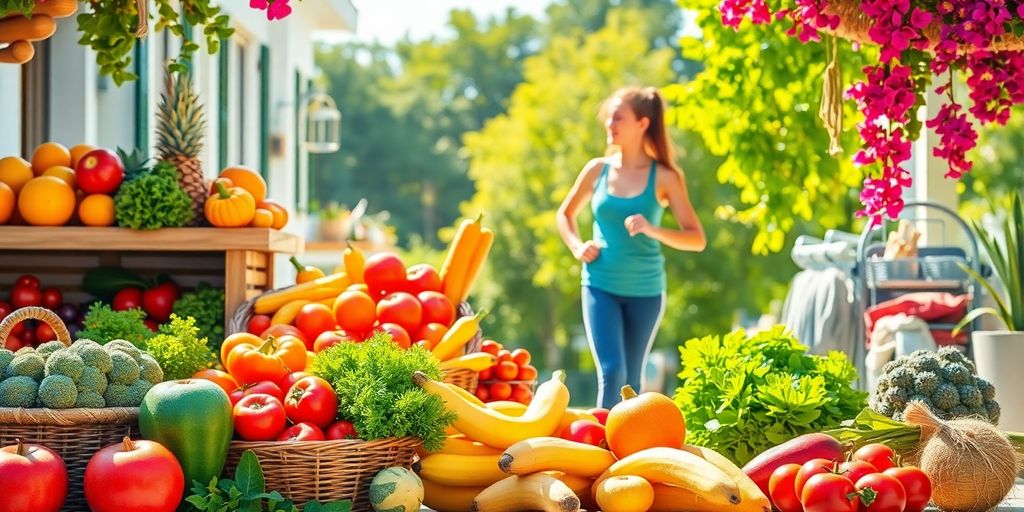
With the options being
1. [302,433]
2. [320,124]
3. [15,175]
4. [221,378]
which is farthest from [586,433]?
[320,124]

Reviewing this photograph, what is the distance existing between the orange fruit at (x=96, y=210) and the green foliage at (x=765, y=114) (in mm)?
4658

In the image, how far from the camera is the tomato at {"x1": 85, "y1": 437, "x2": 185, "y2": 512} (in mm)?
3326

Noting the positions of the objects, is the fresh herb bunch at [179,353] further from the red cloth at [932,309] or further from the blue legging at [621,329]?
the red cloth at [932,309]

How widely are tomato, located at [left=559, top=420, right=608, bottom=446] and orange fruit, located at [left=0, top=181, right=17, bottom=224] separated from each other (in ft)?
8.15

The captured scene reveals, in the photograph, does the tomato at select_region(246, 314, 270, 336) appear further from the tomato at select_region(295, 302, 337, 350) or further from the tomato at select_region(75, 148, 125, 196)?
→ the tomato at select_region(75, 148, 125, 196)

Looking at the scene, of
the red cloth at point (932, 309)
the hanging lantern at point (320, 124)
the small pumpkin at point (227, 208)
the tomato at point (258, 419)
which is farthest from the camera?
the hanging lantern at point (320, 124)

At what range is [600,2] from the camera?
5350 cm

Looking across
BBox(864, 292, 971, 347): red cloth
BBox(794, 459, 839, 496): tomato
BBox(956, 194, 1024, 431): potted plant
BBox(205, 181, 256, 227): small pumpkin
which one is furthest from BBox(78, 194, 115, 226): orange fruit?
BBox(864, 292, 971, 347): red cloth

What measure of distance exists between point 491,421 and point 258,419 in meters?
0.72

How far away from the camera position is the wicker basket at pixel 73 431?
3.49m

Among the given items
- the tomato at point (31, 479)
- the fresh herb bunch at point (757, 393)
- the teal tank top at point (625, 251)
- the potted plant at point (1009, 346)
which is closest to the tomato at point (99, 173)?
the tomato at point (31, 479)

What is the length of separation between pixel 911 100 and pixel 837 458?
1434 mm

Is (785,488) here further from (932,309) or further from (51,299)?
(932,309)

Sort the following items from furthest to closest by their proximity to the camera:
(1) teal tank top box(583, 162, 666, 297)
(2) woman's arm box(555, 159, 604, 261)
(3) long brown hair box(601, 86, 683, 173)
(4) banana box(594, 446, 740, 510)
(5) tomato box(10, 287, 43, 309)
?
1. (2) woman's arm box(555, 159, 604, 261)
2. (3) long brown hair box(601, 86, 683, 173)
3. (1) teal tank top box(583, 162, 666, 297)
4. (5) tomato box(10, 287, 43, 309)
5. (4) banana box(594, 446, 740, 510)
